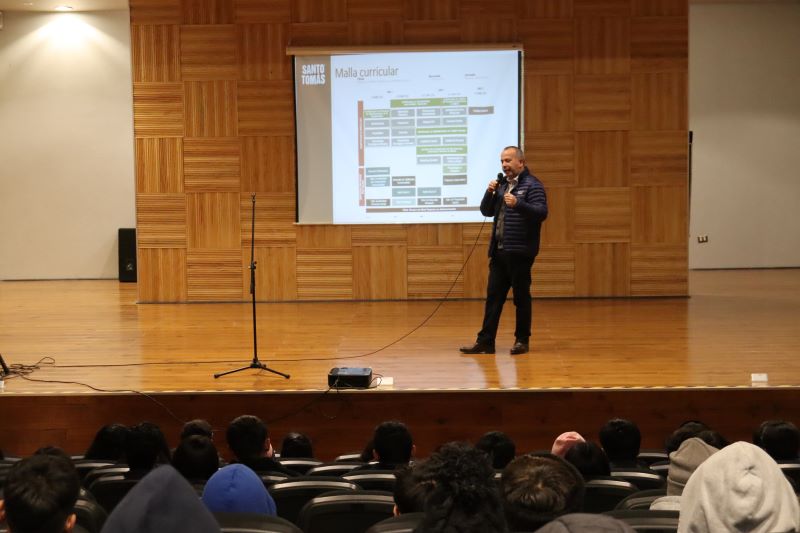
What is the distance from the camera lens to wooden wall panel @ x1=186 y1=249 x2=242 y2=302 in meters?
9.59

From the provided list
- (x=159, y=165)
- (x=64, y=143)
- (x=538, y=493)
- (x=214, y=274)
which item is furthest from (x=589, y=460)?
(x=64, y=143)

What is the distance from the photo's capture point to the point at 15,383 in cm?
572

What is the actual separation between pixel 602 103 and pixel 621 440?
19.1 feet

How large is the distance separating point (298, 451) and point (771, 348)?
3.61m

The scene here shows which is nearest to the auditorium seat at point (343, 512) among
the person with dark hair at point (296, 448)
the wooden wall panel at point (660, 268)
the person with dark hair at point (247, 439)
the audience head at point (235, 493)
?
the audience head at point (235, 493)

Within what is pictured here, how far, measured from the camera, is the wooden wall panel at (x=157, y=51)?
9438 millimetres

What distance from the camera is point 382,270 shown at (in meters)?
9.56

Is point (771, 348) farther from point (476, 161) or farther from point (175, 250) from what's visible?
point (175, 250)

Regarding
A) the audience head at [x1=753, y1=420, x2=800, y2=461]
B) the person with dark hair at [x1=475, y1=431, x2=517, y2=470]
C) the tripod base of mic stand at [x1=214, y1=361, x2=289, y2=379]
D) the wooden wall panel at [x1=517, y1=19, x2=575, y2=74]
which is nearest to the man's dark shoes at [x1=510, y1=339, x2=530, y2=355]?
the tripod base of mic stand at [x1=214, y1=361, x2=289, y2=379]

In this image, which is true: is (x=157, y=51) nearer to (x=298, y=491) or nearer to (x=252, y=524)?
(x=298, y=491)

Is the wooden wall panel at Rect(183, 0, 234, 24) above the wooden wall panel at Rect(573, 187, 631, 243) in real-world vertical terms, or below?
above

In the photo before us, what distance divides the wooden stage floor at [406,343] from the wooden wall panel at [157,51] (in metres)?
2.27

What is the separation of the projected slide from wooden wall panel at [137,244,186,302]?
1.76m

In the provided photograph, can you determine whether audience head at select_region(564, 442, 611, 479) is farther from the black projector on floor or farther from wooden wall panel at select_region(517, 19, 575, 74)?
wooden wall panel at select_region(517, 19, 575, 74)
